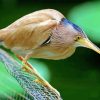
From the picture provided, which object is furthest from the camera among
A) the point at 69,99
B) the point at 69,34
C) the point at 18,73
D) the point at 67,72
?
the point at 67,72

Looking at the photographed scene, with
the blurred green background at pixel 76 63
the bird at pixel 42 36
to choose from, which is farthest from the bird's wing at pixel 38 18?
the blurred green background at pixel 76 63

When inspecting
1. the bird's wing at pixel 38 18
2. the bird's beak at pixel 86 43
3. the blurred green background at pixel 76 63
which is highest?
the bird's wing at pixel 38 18

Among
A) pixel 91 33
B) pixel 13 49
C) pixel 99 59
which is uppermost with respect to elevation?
pixel 13 49

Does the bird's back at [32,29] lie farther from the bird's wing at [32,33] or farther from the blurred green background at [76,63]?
the blurred green background at [76,63]

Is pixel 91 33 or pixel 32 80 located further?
pixel 91 33

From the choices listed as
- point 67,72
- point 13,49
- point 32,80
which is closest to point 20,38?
point 13,49

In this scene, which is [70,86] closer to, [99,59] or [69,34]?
[99,59]

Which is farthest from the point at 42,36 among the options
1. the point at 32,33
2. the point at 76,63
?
the point at 76,63

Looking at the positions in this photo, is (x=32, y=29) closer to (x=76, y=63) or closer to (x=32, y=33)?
(x=32, y=33)
